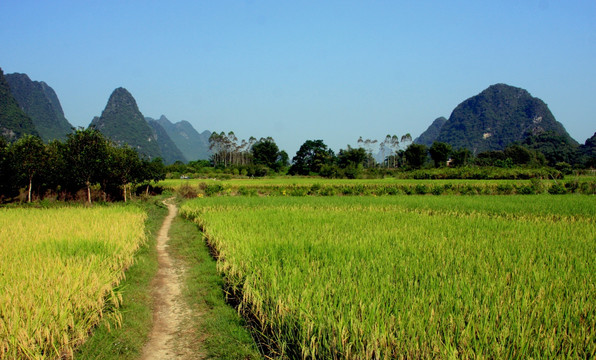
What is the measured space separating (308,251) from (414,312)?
3.09 m

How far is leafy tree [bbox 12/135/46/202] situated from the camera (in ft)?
51.7

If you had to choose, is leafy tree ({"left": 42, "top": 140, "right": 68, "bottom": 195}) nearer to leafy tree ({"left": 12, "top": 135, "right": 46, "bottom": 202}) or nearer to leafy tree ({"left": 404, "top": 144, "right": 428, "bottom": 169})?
leafy tree ({"left": 12, "top": 135, "right": 46, "bottom": 202})

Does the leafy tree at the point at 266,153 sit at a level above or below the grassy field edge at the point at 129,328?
above

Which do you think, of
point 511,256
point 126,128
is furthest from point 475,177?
point 126,128

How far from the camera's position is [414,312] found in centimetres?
338

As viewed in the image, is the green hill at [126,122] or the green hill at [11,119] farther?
the green hill at [126,122]

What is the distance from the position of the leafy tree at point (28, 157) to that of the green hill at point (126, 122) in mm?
142353

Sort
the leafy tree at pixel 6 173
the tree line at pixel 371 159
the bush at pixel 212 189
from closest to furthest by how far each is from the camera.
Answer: the leafy tree at pixel 6 173 → the bush at pixel 212 189 → the tree line at pixel 371 159

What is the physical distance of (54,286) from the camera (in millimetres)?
4395

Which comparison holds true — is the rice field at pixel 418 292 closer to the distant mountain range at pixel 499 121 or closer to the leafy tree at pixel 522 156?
the leafy tree at pixel 522 156

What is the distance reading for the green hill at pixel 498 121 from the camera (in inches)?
5738

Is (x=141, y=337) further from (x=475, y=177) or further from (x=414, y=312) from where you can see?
(x=475, y=177)

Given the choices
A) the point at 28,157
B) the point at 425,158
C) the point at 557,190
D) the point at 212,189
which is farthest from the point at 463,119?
the point at 28,157

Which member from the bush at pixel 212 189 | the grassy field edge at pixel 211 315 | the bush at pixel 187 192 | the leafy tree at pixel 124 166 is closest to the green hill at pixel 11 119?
the bush at pixel 187 192
